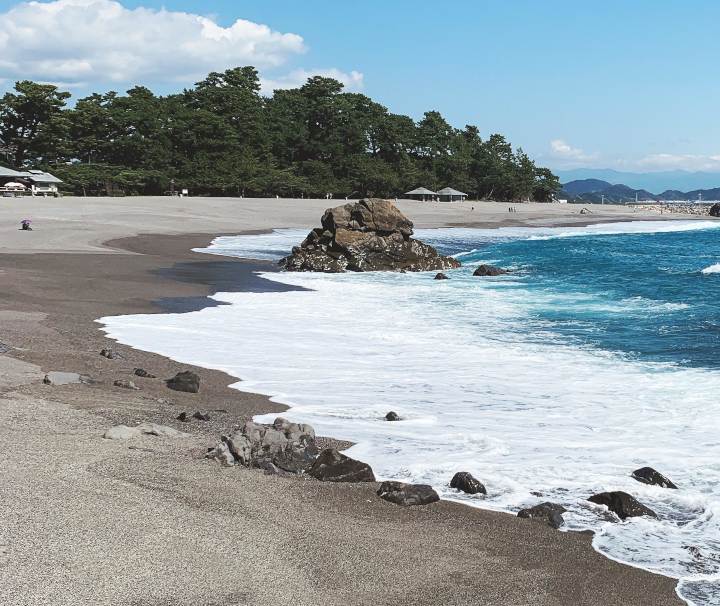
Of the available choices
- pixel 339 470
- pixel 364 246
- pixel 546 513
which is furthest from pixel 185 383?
pixel 364 246

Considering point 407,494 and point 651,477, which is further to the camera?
point 651,477

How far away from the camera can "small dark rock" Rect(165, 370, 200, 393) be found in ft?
33.6

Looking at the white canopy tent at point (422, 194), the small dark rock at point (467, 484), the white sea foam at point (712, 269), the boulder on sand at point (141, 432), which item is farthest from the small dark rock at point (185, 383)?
the white canopy tent at point (422, 194)

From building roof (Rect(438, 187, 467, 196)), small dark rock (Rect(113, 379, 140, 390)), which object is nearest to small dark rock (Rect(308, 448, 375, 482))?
small dark rock (Rect(113, 379, 140, 390))

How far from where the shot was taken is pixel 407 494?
6.61 metres

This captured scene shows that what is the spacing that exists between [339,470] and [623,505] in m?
2.28

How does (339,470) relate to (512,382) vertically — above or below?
above

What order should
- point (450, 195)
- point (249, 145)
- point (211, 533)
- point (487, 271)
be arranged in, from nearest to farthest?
point (211, 533) → point (487, 271) → point (249, 145) → point (450, 195)

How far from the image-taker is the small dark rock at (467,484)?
6.92 meters

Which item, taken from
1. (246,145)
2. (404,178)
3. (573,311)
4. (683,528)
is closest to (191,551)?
(683,528)

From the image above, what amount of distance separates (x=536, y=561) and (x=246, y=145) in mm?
86088

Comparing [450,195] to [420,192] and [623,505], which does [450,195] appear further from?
[623,505]

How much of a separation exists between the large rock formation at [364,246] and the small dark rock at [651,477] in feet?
72.7

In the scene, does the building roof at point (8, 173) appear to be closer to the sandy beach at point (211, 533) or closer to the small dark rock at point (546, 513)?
the sandy beach at point (211, 533)
